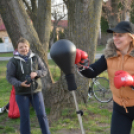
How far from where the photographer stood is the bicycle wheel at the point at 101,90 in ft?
19.0

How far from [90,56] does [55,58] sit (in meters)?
2.47

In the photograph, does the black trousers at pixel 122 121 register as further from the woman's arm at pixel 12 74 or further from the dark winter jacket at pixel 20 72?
the woman's arm at pixel 12 74

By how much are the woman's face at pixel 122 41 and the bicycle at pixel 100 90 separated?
3550mm

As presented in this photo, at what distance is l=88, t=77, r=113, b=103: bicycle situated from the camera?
228 inches

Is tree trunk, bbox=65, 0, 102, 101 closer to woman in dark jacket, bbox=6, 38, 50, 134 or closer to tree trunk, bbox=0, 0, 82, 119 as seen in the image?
tree trunk, bbox=0, 0, 82, 119

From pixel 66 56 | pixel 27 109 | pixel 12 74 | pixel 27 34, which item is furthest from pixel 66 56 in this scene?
pixel 27 34

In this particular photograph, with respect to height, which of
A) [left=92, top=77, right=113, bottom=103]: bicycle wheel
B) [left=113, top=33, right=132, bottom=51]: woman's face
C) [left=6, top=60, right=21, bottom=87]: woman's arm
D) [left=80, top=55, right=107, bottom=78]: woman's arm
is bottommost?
[left=92, top=77, right=113, bottom=103]: bicycle wheel

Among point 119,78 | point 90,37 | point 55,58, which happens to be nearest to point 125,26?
point 119,78

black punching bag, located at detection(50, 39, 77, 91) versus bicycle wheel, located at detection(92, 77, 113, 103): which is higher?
black punching bag, located at detection(50, 39, 77, 91)

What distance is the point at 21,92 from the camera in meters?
3.18

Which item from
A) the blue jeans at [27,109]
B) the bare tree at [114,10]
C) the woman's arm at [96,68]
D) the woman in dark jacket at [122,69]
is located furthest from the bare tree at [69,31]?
the bare tree at [114,10]

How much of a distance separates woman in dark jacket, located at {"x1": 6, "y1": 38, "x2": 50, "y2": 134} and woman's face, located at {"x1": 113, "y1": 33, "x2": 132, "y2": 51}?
1380 millimetres

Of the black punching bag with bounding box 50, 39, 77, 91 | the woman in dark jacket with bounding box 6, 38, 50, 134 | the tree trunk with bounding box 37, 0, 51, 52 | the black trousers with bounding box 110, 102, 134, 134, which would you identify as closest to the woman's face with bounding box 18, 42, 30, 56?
the woman in dark jacket with bounding box 6, 38, 50, 134

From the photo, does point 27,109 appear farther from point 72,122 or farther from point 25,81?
point 72,122
